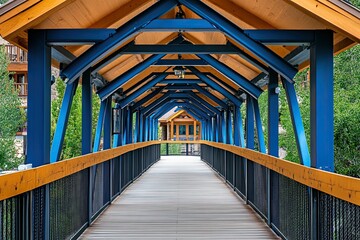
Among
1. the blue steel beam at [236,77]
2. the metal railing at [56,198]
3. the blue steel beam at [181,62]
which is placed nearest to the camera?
the metal railing at [56,198]

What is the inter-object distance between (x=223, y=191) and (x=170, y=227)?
16.5 feet

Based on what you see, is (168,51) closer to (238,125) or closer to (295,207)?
(295,207)

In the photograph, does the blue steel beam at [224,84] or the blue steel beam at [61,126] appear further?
the blue steel beam at [224,84]

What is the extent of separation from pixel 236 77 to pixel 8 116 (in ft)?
54.6

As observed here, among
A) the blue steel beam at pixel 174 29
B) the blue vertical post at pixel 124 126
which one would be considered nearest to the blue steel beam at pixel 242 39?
the blue steel beam at pixel 174 29

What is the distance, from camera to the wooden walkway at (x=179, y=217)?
7121mm

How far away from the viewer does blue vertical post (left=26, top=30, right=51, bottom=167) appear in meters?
6.44

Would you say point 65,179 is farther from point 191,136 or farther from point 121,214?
point 191,136

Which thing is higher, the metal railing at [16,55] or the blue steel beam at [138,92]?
the metal railing at [16,55]

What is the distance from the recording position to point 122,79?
1140 cm

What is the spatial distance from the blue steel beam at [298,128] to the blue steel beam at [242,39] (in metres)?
0.27

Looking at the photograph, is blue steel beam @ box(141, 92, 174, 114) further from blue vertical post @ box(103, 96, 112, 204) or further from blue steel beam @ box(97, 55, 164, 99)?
blue steel beam @ box(97, 55, 164, 99)

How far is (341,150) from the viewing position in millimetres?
17297

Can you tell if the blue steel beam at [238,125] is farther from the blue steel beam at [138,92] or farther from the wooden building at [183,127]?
the wooden building at [183,127]
